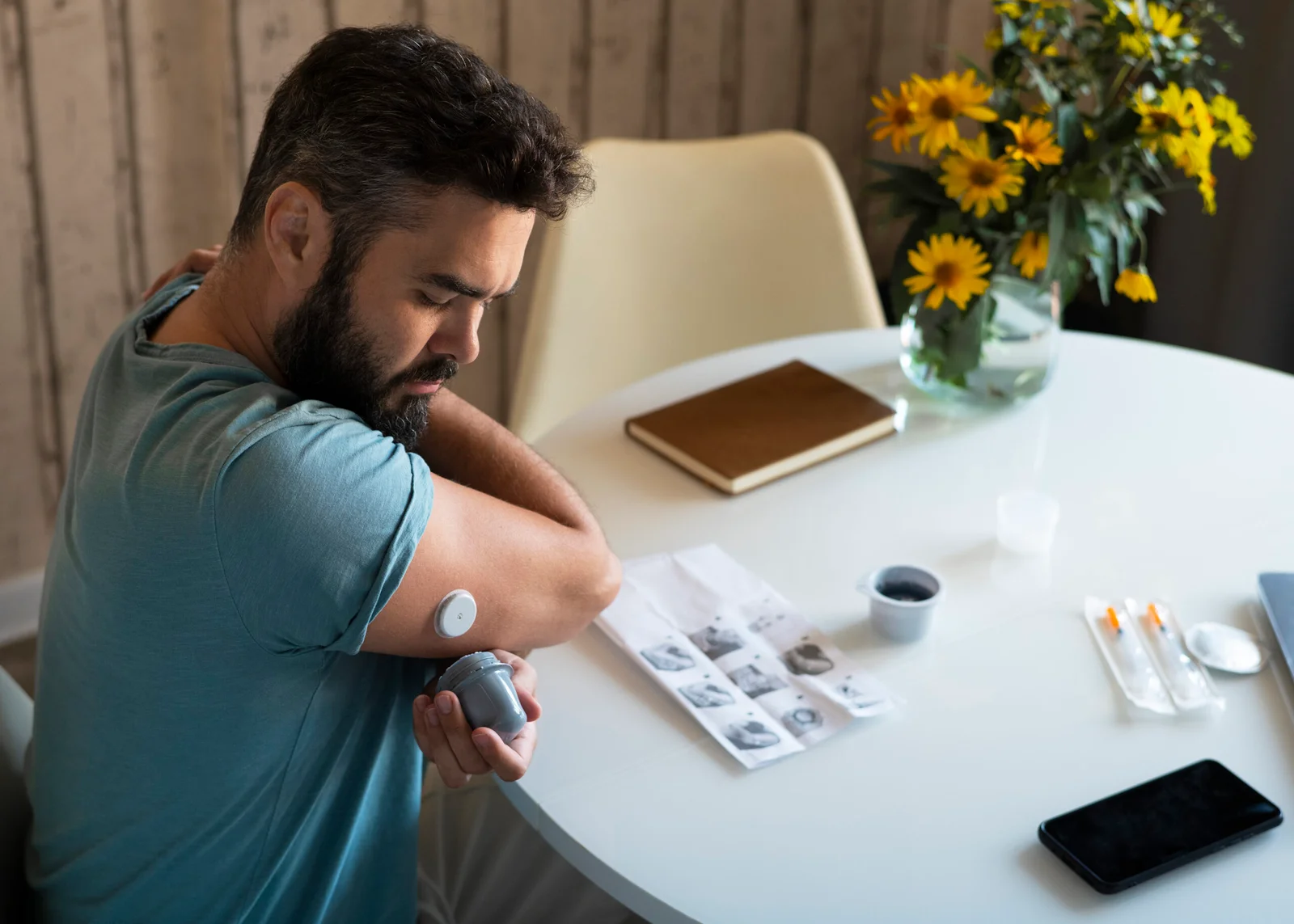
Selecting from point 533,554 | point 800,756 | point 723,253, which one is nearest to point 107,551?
point 533,554

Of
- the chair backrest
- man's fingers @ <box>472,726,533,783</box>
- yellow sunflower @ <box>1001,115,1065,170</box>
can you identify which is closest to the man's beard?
man's fingers @ <box>472,726,533,783</box>

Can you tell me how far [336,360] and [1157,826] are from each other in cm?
74

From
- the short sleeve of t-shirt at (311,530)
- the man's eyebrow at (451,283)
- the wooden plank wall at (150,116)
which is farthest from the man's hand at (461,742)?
the wooden plank wall at (150,116)

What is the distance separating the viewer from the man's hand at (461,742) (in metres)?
1.03

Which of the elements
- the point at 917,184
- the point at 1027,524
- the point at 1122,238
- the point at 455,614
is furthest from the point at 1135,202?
the point at 455,614

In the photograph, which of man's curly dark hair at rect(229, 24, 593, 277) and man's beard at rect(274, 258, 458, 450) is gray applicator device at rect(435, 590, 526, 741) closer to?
man's beard at rect(274, 258, 458, 450)

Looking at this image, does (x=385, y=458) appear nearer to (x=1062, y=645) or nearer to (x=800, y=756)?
(x=800, y=756)

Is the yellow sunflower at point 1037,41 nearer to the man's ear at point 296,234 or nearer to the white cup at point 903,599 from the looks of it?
the white cup at point 903,599

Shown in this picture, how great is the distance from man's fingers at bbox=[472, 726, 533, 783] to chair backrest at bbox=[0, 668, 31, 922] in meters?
0.47

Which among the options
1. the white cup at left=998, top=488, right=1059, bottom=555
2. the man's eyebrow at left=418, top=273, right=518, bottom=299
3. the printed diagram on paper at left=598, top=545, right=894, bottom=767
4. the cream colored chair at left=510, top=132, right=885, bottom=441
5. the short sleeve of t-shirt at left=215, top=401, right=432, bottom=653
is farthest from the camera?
the cream colored chair at left=510, top=132, right=885, bottom=441

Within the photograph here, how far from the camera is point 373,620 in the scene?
39.9 inches

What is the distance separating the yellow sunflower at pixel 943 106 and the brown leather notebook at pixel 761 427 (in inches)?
12.8

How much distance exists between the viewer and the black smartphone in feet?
3.26

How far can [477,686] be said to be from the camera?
1.04 metres
